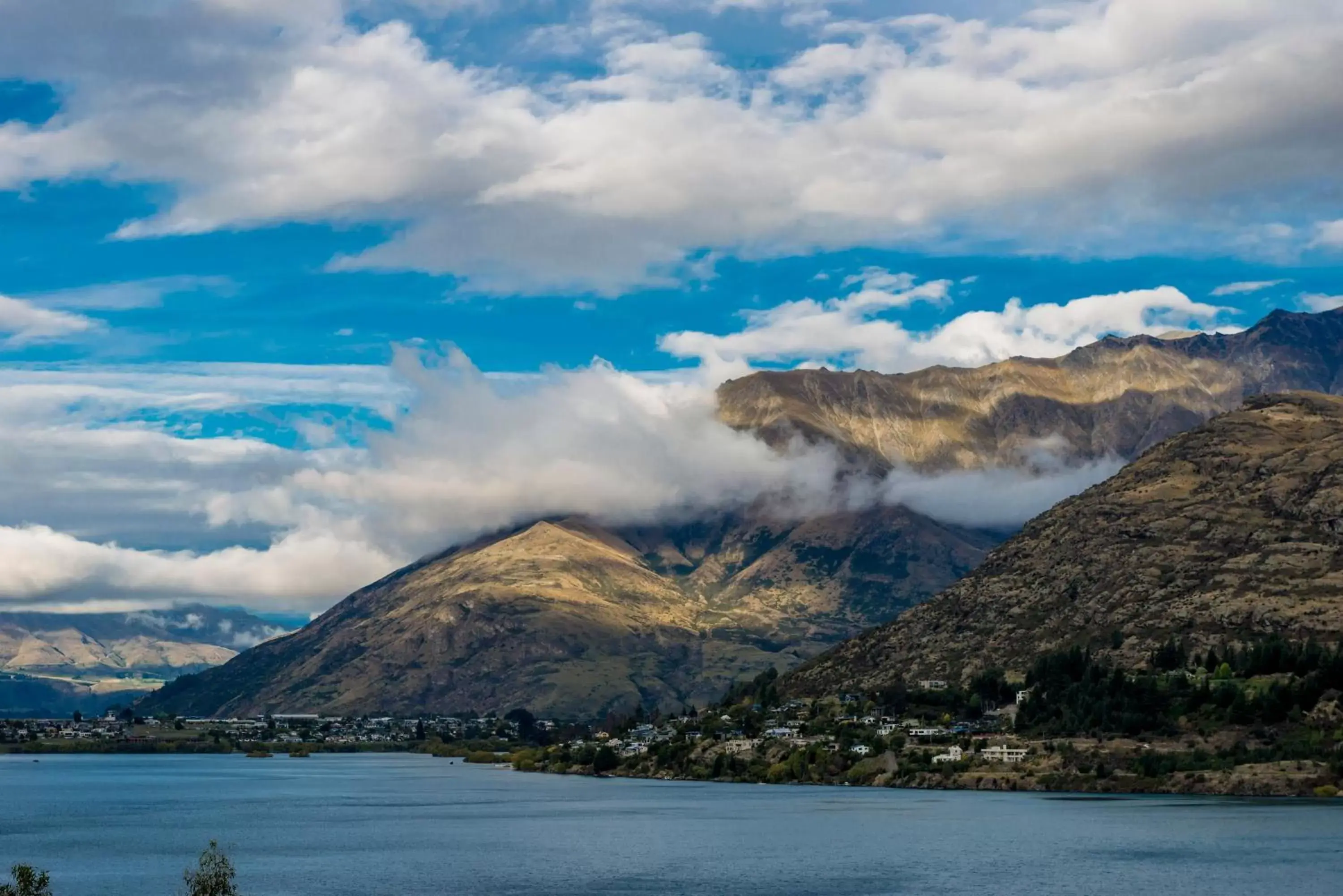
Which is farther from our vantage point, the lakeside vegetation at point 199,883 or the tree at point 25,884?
the lakeside vegetation at point 199,883

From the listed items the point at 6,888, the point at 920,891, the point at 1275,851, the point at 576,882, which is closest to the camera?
the point at 6,888

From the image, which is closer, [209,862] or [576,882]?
[209,862]

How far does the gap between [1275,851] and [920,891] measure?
5375 cm

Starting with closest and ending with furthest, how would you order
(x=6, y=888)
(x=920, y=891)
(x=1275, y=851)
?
(x=6, y=888)
(x=920, y=891)
(x=1275, y=851)

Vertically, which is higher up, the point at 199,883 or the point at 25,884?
the point at 25,884

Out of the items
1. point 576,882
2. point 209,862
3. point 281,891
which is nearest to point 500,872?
point 576,882

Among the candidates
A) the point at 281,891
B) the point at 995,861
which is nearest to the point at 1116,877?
the point at 995,861

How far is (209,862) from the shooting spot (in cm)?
10312

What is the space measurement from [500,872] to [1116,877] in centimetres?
7073

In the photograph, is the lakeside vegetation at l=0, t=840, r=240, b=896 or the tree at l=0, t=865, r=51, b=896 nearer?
the tree at l=0, t=865, r=51, b=896

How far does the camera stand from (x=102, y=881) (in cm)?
17800

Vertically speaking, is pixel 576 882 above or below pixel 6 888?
below

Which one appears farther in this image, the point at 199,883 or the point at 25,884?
the point at 199,883

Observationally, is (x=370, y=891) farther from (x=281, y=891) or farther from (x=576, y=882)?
(x=576, y=882)
